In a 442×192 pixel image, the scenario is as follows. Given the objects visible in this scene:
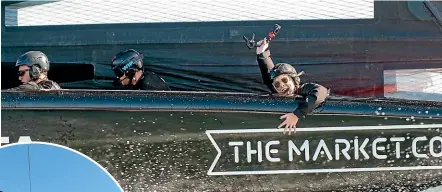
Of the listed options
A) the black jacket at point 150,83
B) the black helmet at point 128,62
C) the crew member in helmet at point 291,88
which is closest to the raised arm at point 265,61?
the crew member in helmet at point 291,88

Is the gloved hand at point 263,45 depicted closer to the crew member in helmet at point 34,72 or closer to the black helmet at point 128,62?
the black helmet at point 128,62

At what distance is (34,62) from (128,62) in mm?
476

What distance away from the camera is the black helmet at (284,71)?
3428 millimetres

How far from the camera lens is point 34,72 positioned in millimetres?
3492

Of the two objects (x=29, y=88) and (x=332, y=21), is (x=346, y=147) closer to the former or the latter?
(x=332, y=21)

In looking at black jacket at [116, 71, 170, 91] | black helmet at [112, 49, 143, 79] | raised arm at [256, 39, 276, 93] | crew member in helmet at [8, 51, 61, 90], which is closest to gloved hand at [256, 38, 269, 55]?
raised arm at [256, 39, 276, 93]

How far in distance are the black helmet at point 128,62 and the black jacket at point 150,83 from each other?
2.0 inches

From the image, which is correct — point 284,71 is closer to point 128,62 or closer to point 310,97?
point 310,97

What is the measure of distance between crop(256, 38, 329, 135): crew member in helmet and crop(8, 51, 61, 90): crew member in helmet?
42.7 inches

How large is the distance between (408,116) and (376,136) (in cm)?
19

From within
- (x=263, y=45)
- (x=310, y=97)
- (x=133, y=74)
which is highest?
(x=263, y=45)

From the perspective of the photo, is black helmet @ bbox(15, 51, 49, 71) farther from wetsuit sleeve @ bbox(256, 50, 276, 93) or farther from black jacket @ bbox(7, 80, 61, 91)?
wetsuit sleeve @ bbox(256, 50, 276, 93)

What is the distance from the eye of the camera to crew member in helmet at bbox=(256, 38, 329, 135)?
134 inches

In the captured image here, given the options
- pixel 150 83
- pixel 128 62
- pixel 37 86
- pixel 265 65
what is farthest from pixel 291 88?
pixel 37 86
